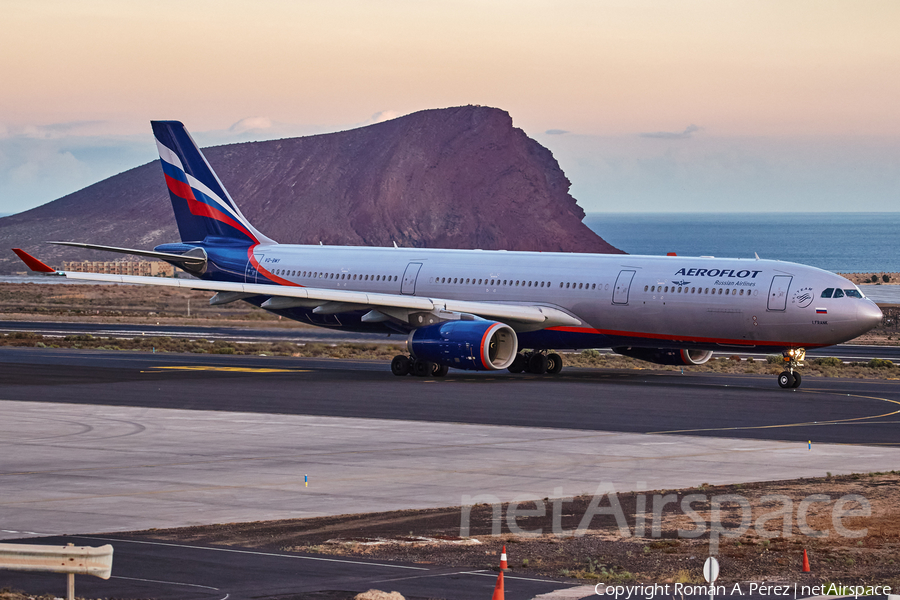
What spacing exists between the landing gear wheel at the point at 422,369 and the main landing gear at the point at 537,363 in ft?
10.5

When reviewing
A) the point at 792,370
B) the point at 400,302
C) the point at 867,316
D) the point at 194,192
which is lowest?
the point at 792,370

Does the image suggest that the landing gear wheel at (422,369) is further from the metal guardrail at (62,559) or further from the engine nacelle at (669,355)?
the metal guardrail at (62,559)

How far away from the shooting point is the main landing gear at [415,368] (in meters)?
39.1

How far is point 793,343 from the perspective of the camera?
35.2 m

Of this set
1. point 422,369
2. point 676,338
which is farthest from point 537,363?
point 676,338

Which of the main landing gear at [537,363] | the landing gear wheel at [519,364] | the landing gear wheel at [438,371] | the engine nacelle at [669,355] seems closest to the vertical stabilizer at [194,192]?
the landing gear wheel at [438,371]

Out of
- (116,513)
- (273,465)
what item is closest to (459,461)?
(273,465)

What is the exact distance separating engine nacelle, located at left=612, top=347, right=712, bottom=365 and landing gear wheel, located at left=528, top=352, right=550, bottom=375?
2.56 metres

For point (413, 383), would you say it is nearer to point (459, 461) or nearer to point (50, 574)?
point (459, 461)

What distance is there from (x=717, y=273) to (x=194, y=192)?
21.9 metres

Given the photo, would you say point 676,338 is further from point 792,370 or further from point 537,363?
point 537,363

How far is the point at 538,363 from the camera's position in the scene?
41062mm

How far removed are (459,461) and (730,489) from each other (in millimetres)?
5066

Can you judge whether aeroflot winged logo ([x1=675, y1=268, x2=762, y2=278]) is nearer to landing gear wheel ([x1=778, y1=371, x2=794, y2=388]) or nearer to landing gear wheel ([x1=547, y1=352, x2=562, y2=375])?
landing gear wheel ([x1=778, y1=371, x2=794, y2=388])
